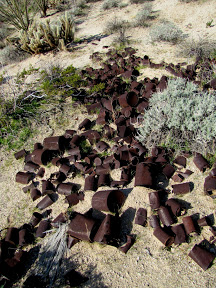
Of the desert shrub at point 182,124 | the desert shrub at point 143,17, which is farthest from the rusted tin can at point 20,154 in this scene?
the desert shrub at point 143,17

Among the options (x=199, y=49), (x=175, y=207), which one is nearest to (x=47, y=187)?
(x=175, y=207)

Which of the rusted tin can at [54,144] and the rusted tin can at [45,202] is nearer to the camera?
the rusted tin can at [45,202]

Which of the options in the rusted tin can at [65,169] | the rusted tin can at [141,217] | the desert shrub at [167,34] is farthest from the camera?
the desert shrub at [167,34]

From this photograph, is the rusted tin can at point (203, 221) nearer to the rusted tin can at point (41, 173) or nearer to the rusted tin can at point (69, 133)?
the rusted tin can at point (41, 173)

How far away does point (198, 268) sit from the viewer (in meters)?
2.44

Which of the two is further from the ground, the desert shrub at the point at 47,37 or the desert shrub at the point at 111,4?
the desert shrub at the point at 111,4

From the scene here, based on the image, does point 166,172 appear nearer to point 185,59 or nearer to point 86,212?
point 86,212

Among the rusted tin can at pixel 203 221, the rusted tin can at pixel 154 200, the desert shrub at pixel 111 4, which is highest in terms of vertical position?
the desert shrub at pixel 111 4

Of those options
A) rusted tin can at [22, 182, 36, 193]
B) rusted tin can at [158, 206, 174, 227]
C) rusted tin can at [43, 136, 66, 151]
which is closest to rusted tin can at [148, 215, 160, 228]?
rusted tin can at [158, 206, 174, 227]

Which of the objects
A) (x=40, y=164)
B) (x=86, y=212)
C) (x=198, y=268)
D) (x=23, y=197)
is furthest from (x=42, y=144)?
(x=198, y=268)

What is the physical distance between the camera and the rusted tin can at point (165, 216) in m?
2.84

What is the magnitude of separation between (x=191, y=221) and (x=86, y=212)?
1.38 meters

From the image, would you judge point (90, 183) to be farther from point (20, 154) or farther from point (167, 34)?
point (167, 34)

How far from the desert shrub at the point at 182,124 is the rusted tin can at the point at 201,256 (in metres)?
1.59
